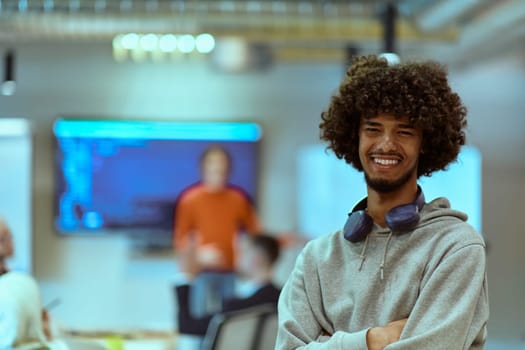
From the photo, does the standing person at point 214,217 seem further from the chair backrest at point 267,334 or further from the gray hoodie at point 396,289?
the gray hoodie at point 396,289

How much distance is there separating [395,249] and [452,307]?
0.18 m

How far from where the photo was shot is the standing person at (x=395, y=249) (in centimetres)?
165

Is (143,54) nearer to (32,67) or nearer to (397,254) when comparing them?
(32,67)

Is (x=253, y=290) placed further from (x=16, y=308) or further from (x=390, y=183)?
(x=390, y=183)

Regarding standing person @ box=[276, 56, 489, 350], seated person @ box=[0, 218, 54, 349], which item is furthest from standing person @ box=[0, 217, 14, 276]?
standing person @ box=[276, 56, 489, 350]

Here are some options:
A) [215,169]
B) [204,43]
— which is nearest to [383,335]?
[204,43]

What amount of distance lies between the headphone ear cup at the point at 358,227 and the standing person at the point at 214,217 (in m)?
4.75

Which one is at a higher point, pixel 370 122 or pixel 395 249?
pixel 370 122

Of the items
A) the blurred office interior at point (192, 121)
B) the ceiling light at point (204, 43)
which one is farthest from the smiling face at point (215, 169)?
the ceiling light at point (204, 43)

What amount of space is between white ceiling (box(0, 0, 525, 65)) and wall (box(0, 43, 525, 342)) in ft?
5.19

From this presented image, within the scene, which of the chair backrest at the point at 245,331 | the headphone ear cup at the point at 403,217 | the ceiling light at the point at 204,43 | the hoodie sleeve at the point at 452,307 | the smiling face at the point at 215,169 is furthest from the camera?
the smiling face at the point at 215,169

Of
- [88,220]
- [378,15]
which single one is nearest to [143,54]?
[88,220]

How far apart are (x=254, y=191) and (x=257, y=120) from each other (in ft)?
1.99

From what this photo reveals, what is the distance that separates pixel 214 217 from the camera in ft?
22.4
